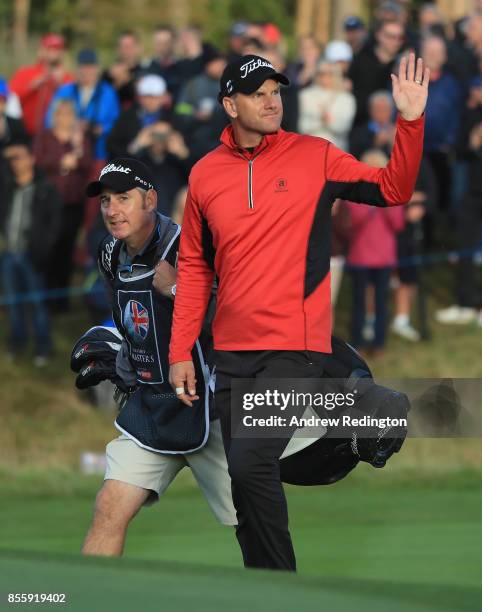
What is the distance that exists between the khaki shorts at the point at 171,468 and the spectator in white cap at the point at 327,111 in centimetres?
787

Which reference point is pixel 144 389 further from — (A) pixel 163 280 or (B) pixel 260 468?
(B) pixel 260 468

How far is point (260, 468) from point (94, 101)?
31.1 ft

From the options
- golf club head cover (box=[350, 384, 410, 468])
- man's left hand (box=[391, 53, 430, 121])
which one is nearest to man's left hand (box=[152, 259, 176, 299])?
golf club head cover (box=[350, 384, 410, 468])

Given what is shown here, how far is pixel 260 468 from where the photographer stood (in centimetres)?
630

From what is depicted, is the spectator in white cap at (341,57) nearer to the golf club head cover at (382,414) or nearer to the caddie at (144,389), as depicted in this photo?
the caddie at (144,389)

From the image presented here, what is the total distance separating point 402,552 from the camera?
950 cm

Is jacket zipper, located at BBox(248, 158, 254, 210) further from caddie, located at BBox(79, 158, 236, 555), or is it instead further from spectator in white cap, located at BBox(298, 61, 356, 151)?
spectator in white cap, located at BBox(298, 61, 356, 151)

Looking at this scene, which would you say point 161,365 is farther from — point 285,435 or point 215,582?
point 215,582

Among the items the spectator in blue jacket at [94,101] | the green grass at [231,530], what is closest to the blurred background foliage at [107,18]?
the spectator in blue jacket at [94,101]

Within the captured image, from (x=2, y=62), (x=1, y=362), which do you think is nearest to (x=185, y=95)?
(x=1, y=362)

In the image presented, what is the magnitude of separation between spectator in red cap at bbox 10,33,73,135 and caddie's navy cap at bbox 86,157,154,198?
9.54 meters

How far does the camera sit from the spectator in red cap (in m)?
16.5

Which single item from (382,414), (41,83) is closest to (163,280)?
(382,414)

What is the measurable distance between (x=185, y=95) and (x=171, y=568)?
33.6 ft
